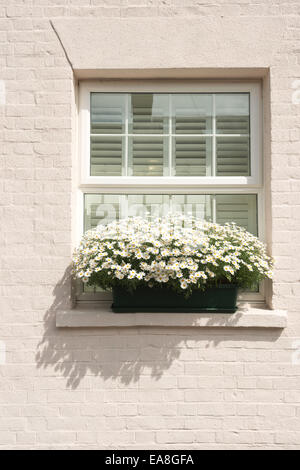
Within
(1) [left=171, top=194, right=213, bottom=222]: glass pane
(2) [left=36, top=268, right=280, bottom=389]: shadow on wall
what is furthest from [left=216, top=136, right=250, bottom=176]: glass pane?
(2) [left=36, top=268, right=280, bottom=389]: shadow on wall

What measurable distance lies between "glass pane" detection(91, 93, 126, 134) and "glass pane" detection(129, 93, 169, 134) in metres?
0.08

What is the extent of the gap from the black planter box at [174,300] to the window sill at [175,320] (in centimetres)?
4

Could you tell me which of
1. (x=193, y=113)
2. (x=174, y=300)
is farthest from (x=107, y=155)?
(x=174, y=300)

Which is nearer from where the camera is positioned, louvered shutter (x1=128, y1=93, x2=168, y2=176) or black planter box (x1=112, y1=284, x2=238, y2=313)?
black planter box (x1=112, y1=284, x2=238, y2=313)

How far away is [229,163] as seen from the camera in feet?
9.86

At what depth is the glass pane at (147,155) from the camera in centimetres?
301

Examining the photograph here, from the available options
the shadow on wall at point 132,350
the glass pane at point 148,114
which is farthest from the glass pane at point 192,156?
the shadow on wall at point 132,350

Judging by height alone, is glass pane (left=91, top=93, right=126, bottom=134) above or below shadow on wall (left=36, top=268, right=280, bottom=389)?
above

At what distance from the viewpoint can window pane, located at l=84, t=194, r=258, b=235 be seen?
298 cm

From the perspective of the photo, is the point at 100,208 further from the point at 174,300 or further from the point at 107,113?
the point at 174,300

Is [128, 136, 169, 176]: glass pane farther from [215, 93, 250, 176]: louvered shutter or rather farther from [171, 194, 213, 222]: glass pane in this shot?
[215, 93, 250, 176]: louvered shutter

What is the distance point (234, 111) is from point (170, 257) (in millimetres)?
1382

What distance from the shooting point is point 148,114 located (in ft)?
9.97

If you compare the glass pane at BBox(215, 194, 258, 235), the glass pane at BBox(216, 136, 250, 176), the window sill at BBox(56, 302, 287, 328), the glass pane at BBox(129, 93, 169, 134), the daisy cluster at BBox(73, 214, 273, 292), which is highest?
the glass pane at BBox(129, 93, 169, 134)
